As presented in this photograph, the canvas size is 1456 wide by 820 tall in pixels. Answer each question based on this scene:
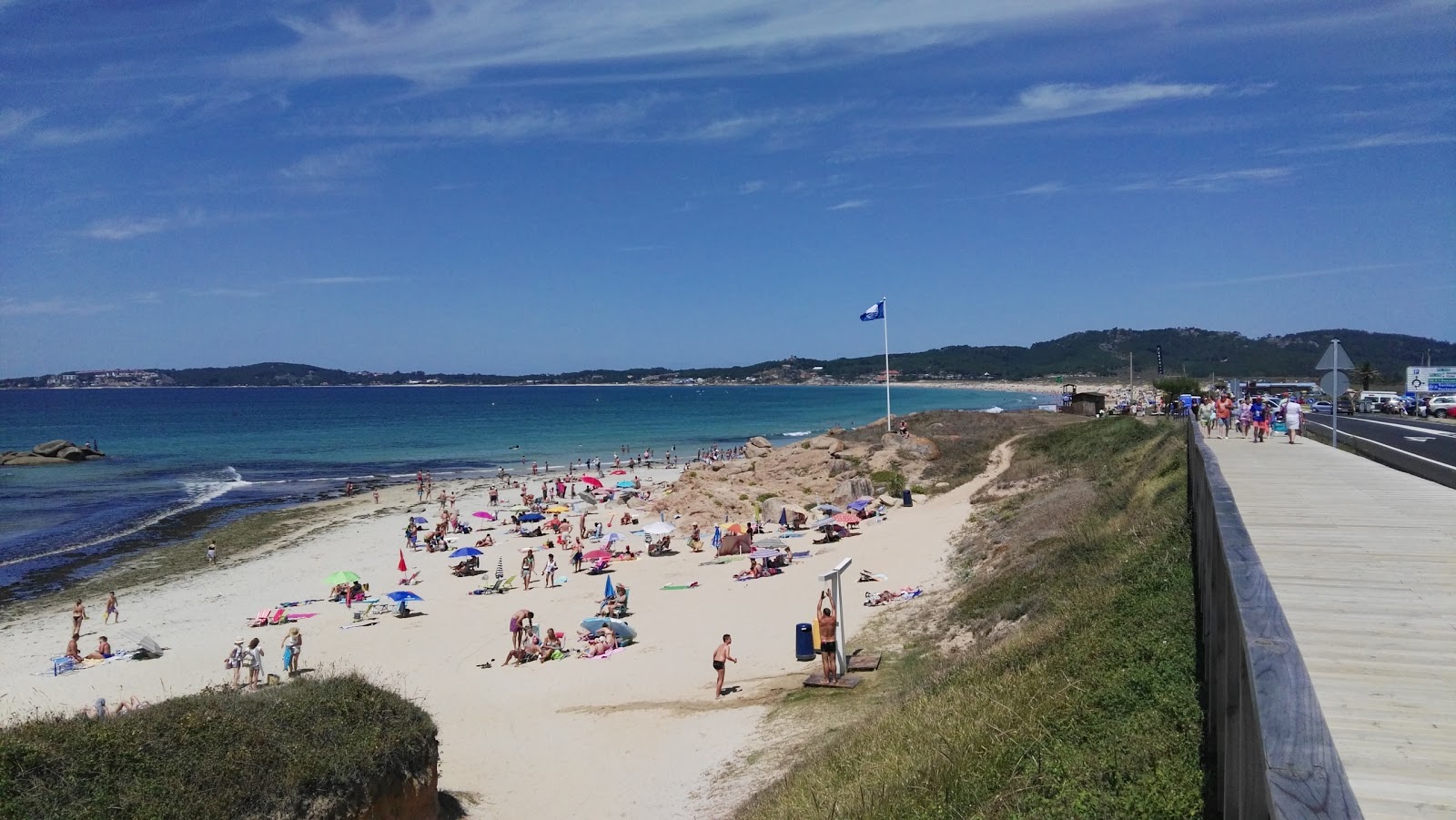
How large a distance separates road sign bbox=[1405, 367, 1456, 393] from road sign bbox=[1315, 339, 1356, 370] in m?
33.6

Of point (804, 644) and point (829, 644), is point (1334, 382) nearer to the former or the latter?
point (829, 644)

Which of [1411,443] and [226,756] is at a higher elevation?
[1411,443]

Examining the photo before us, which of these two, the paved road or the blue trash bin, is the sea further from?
the paved road

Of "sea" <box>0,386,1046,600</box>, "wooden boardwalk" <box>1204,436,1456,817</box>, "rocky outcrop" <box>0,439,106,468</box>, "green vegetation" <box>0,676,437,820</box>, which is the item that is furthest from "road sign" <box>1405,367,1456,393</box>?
"rocky outcrop" <box>0,439,106,468</box>

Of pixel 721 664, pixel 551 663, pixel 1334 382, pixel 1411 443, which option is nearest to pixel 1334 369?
pixel 1334 382

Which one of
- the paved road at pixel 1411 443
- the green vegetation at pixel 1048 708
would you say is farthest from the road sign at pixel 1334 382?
the green vegetation at pixel 1048 708

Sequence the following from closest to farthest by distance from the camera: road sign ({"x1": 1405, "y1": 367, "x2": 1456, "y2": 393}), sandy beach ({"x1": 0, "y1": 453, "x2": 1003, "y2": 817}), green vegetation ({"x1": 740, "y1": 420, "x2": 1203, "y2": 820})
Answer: green vegetation ({"x1": 740, "y1": 420, "x2": 1203, "y2": 820})
sandy beach ({"x1": 0, "y1": 453, "x2": 1003, "y2": 817})
road sign ({"x1": 1405, "y1": 367, "x2": 1456, "y2": 393})

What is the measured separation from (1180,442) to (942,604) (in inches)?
272

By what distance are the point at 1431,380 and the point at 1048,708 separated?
47.2 metres

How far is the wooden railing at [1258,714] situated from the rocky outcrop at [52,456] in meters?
77.4

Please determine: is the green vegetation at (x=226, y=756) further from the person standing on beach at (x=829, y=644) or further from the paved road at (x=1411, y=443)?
the paved road at (x=1411, y=443)

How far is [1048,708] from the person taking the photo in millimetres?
6547

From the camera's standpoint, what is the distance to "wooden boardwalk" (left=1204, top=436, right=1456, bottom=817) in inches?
138

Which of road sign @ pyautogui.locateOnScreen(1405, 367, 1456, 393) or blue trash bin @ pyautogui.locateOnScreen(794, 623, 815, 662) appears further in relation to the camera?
road sign @ pyautogui.locateOnScreen(1405, 367, 1456, 393)
